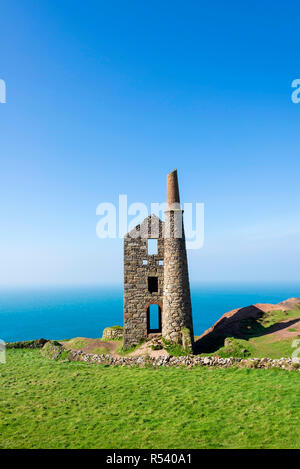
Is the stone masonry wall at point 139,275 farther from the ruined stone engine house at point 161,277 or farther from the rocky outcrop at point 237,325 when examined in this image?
the rocky outcrop at point 237,325

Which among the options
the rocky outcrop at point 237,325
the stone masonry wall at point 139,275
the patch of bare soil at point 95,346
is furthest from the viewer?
the patch of bare soil at point 95,346

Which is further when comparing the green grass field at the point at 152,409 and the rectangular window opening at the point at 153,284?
the rectangular window opening at the point at 153,284

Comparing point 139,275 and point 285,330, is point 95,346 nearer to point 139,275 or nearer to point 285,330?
point 139,275

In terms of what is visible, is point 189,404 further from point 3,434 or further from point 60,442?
point 3,434

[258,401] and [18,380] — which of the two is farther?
[18,380]

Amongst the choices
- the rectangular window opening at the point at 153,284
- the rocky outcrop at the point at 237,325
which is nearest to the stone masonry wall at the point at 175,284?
the rocky outcrop at the point at 237,325

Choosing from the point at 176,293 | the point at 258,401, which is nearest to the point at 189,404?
the point at 258,401

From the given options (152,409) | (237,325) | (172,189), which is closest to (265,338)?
(237,325)

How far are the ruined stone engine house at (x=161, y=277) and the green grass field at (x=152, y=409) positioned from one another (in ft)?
16.8

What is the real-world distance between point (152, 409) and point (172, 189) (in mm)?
16428

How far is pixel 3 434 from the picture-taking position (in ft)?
37.8

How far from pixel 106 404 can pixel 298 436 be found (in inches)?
328

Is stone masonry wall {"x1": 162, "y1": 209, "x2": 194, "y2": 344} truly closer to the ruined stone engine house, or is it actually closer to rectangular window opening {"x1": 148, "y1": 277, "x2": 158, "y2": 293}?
the ruined stone engine house

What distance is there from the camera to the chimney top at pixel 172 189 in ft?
80.0
